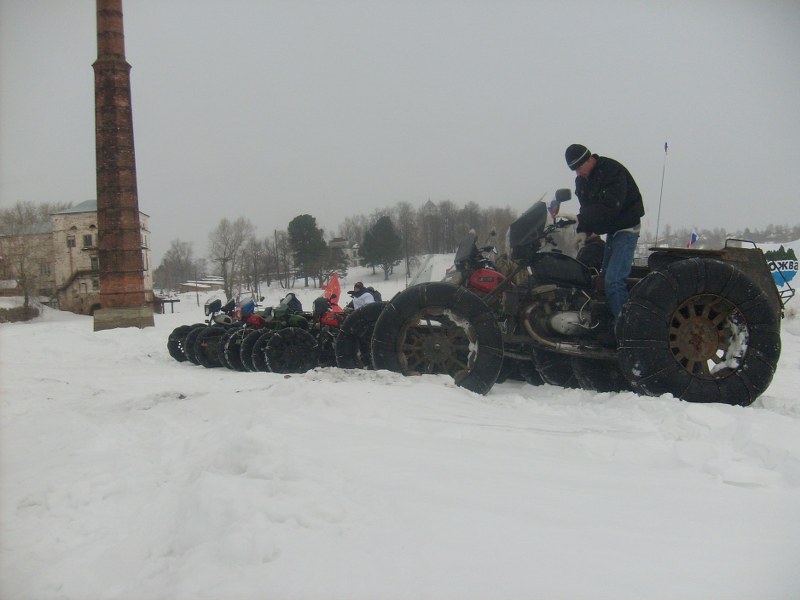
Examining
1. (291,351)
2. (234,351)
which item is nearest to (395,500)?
(291,351)

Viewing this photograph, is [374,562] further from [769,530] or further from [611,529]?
[769,530]

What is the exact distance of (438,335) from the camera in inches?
171

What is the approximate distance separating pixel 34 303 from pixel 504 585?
53241 mm

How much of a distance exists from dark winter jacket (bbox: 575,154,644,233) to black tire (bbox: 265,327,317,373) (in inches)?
190

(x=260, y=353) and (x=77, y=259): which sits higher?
(x=260, y=353)

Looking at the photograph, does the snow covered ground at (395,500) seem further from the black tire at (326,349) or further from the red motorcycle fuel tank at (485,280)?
the black tire at (326,349)

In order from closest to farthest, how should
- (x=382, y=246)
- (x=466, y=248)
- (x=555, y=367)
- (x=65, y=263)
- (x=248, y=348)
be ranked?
1. (x=555, y=367)
2. (x=466, y=248)
3. (x=248, y=348)
4. (x=65, y=263)
5. (x=382, y=246)

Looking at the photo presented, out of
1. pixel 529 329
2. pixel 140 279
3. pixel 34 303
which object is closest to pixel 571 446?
pixel 529 329

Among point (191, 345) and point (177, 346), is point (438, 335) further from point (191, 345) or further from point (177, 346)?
point (177, 346)

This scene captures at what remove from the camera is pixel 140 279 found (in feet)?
80.0

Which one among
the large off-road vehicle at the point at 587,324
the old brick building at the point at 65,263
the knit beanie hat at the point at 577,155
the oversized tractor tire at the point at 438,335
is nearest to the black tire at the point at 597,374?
the large off-road vehicle at the point at 587,324

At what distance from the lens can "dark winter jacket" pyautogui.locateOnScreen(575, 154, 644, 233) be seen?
4.24 meters

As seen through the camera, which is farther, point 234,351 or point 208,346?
point 208,346

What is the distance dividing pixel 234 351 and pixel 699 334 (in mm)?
6969
